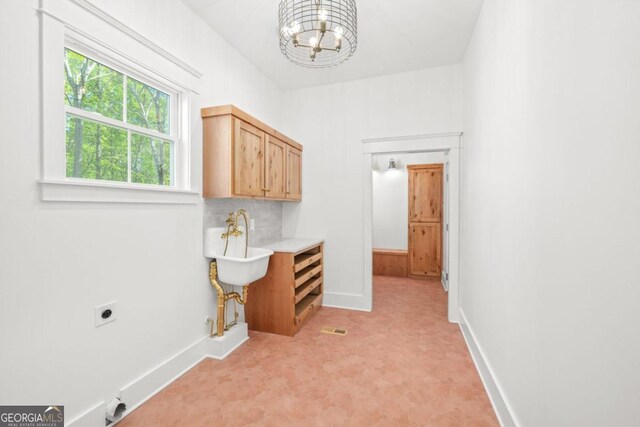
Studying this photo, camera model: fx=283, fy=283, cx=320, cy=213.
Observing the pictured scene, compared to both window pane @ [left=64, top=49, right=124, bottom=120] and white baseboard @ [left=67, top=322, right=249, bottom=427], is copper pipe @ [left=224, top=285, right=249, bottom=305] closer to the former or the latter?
white baseboard @ [left=67, top=322, right=249, bottom=427]

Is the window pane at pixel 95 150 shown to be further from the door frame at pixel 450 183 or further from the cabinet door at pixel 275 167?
the door frame at pixel 450 183

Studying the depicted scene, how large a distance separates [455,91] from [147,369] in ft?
12.7

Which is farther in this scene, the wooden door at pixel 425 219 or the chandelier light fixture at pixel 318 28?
the wooden door at pixel 425 219

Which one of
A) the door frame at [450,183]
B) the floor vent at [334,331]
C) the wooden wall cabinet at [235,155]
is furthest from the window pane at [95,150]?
the door frame at [450,183]

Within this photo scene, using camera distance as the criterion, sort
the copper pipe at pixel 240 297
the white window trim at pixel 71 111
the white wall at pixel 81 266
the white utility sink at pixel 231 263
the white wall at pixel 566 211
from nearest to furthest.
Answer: the white wall at pixel 566 211 < the white wall at pixel 81 266 < the white window trim at pixel 71 111 < the white utility sink at pixel 231 263 < the copper pipe at pixel 240 297

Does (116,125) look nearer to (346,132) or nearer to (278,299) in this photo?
(278,299)

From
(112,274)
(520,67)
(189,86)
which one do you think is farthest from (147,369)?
(520,67)

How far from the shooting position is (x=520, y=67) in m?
1.48

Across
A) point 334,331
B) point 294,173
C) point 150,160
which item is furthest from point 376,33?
point 334,331

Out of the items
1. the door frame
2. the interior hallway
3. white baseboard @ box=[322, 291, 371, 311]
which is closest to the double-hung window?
the interior hallway

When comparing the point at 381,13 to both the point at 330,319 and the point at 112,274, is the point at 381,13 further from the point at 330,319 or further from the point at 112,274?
the point at 330,319

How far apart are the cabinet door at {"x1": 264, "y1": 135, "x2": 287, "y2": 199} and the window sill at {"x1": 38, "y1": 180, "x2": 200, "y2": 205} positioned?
0.87 meters

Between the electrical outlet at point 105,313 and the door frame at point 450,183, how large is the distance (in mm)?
2598

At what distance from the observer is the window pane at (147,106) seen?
6.22 feet
